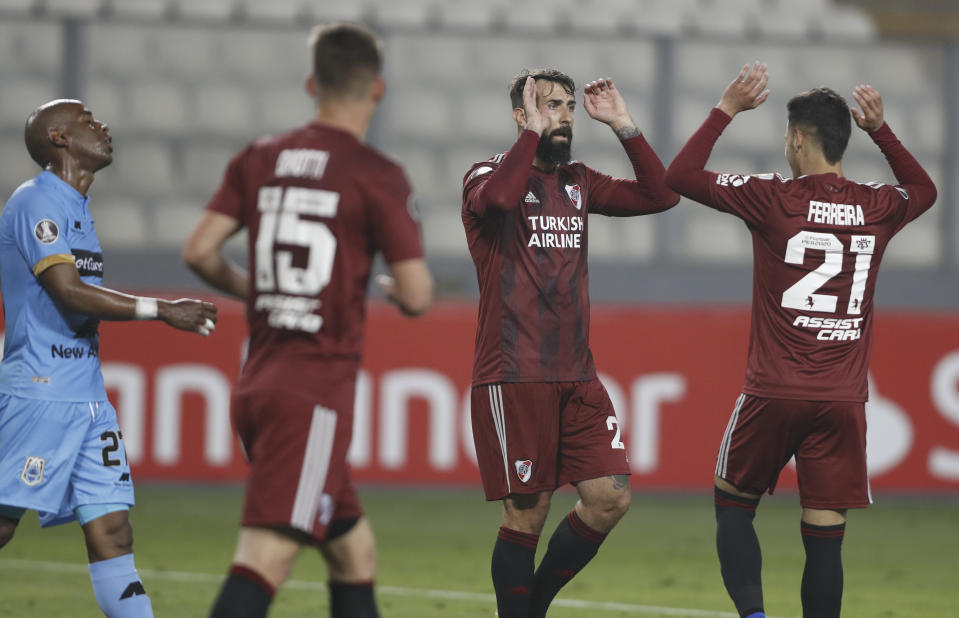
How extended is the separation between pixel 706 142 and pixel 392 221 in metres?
1.83

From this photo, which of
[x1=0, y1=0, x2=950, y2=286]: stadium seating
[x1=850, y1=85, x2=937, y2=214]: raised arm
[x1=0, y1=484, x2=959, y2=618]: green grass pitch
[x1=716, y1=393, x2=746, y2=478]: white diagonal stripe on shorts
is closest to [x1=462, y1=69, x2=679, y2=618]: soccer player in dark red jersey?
[x1=716, y1=393, x2=746, y2=478]: white diagonal stripe on shorts

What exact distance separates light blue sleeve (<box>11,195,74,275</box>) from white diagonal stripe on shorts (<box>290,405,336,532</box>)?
4.94ft

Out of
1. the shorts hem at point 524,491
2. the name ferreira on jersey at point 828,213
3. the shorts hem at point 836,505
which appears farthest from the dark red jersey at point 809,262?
the shorts hem at point 524,491

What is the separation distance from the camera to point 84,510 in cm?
469

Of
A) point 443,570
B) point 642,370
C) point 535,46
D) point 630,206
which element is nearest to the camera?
point 630,206

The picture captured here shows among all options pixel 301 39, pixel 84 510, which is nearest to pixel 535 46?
pixel 301 39

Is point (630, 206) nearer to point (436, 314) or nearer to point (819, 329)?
point (819, 329)

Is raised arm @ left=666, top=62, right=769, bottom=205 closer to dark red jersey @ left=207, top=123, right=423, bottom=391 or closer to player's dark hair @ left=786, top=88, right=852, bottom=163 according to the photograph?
player's dark hair @ left=786, top=88, right=852, bottom=163

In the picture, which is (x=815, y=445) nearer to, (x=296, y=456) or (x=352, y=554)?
(x=352, y=554)

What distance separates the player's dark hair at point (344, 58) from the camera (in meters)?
3.70

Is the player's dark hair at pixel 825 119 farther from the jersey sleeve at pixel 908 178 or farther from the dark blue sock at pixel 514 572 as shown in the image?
the dark blue sock at pixel 514 572

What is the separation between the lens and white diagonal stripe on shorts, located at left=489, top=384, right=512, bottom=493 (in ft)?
16.6

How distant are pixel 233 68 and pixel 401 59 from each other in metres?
1.91

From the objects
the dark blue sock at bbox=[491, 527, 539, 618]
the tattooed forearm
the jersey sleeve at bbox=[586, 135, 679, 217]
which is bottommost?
the dark blue sock at bbox=[491, 527, 539, 618]
